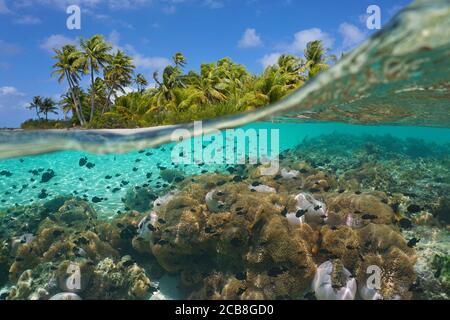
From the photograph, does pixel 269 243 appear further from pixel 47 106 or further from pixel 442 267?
pixel 47 106

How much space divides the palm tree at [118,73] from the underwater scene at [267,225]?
35491 mm

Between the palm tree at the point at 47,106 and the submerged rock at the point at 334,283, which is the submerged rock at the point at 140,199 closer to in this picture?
the submerged rock at the point at 334,283

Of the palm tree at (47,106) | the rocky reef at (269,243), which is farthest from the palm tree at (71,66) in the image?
the rocky reef at (269,243)

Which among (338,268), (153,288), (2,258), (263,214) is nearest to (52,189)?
(2,258)

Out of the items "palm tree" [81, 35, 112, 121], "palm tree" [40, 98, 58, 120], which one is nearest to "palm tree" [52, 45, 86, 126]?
"palm tree" [81, 35, 112, 121]

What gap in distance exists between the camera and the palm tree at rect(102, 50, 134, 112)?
48.4 metres

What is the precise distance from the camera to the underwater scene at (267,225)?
8055 millimetres

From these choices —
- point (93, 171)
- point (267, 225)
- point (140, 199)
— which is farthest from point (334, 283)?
point (93, 171)

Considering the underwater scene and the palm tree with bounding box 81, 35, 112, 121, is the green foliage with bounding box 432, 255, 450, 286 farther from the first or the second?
the palm tree with bounding box 81, 35, 112, 121

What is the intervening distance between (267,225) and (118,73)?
146 ft

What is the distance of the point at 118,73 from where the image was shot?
48562 millimetres

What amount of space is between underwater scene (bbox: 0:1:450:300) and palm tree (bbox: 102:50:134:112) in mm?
35491

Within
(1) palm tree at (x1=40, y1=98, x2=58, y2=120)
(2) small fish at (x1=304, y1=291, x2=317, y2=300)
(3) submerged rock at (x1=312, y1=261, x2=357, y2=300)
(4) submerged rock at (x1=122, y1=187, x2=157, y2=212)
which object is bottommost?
(2) small fish at (x1=304, y1=291, x2=317, y2=300)

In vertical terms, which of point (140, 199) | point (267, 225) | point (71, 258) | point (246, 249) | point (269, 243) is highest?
point (267, 225)
